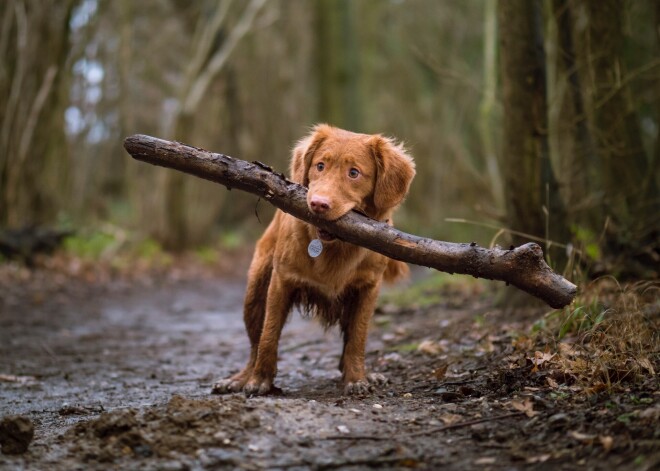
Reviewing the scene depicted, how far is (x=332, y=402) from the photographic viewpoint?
4613 mm

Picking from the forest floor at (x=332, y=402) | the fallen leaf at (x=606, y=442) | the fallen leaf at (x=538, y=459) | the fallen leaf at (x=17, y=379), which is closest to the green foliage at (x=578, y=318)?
the forest floor at (x=332, y=402)

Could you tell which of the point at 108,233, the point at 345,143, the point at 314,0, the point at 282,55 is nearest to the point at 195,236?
the point at 108,233

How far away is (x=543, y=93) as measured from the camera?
257 inches

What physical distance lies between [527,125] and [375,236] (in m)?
2.74

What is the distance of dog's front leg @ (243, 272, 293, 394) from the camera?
204 inches

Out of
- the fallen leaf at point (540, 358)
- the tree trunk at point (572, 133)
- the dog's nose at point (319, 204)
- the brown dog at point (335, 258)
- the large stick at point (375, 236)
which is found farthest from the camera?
the tree trunk at point (572, 133)

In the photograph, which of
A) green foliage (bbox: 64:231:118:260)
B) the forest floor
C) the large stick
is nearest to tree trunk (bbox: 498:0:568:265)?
the forest floor

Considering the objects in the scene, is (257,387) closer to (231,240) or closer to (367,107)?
(367,107)

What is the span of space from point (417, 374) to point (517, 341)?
787 millimetres

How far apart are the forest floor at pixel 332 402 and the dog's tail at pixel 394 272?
2.35ft

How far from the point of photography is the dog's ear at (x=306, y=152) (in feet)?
17.0

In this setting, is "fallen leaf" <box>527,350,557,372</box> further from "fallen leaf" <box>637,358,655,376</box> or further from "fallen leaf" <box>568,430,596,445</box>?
"fallen leaf" <box>568,430,596,445</box>

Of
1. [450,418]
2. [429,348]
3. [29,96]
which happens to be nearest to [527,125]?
[429,348]

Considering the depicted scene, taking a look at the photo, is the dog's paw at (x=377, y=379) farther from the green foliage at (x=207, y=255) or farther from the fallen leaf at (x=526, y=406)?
the green foliage at (x=207, y=255)
